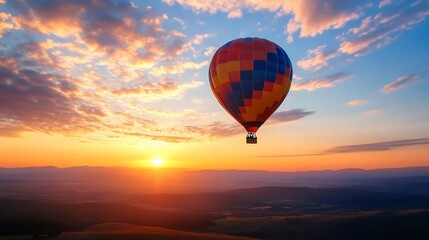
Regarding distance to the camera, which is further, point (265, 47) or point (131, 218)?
point (131, 218)

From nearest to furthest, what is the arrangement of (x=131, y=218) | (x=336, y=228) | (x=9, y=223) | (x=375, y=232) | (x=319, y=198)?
(x=375, y=232) < (x=336, y=228) < (x=9, y=223) < (x=131, y=218) < (x=319, y=198)

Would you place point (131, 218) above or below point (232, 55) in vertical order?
below

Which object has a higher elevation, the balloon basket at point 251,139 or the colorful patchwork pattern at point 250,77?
the colorful patchwork pattern at point 250,77

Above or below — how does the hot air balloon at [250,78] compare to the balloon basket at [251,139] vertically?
above

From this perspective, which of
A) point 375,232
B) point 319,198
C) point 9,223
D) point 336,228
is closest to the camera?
point 375,232

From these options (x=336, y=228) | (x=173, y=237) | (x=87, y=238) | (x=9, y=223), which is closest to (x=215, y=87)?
(x=173, y=237)

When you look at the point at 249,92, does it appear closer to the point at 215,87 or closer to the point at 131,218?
the point at 215,87
